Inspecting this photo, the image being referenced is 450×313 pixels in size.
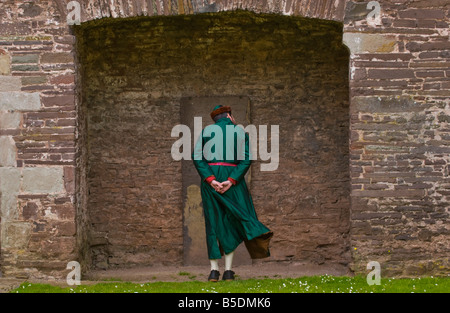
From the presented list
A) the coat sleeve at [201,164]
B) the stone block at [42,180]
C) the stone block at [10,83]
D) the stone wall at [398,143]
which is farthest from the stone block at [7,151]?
the stone wall at [398,143]

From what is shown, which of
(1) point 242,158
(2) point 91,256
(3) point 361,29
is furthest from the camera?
(2) point 91,256

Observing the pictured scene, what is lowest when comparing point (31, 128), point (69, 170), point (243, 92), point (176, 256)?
point (176, 256)

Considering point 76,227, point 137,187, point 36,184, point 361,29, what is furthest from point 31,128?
point 361,29

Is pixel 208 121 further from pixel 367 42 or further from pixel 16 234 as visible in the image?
pixel 16 234

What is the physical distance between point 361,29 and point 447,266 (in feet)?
9.18

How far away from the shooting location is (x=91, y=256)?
8.57 m

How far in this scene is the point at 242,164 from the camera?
674cm

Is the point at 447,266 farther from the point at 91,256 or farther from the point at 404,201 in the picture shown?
the point at 91,256

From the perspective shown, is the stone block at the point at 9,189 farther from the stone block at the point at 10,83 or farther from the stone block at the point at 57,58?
the stone block at the point at 57,58

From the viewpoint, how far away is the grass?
6.17 meters

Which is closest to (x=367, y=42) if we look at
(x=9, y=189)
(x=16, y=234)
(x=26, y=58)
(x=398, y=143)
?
(x=398, y=143)

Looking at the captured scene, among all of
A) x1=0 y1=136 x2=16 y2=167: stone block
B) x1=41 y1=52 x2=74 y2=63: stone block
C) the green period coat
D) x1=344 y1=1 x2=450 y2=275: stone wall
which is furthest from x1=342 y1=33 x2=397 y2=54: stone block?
x1=0 y1=136 x2=16 y2=167: stone block

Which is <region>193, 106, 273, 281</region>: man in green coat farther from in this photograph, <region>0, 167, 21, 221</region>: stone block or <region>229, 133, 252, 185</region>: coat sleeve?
<region>0, 167, 21, 221</region>: stone block

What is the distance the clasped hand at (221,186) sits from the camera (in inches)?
262
